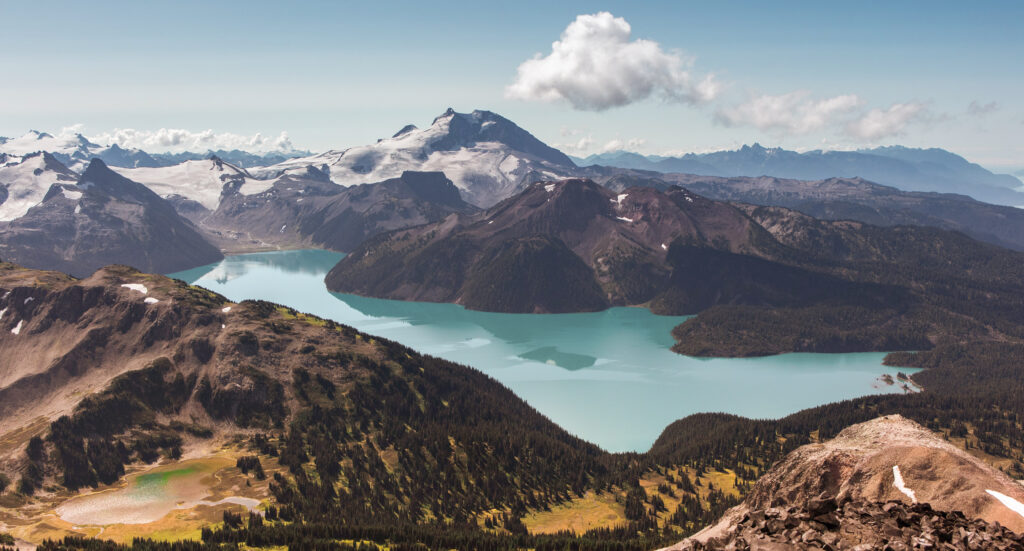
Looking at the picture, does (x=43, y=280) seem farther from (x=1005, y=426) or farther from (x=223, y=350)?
(x=1005, y=426)

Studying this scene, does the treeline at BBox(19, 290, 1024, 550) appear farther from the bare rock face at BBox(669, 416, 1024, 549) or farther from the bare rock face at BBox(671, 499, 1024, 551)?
the bare rock face at BBox(671, 499, 1024, 551)

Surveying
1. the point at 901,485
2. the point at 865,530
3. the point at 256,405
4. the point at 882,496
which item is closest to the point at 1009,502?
the point at 901,485

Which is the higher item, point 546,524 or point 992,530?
point 992,530

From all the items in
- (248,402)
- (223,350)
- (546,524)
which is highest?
(223,350)

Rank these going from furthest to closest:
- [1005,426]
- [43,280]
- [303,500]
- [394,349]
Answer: [394,349], [43,280], [1005,426], [303,500]

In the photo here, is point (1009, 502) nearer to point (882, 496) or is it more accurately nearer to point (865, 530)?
point (882, 496)

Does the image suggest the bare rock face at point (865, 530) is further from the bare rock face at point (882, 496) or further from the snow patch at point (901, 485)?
the snow patch at point (901, 485)

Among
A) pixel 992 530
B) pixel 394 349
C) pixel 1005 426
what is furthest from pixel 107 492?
pixel 1005 426
